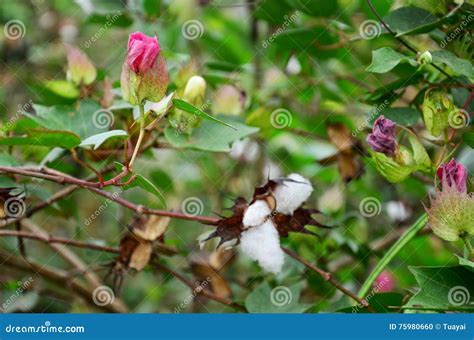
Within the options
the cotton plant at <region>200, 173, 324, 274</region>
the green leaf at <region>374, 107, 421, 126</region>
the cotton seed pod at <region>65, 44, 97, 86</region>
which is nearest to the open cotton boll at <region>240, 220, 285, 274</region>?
the cotton plant at <region>200, 173, 324, 274</region>

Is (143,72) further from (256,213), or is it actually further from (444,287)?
(444,287)

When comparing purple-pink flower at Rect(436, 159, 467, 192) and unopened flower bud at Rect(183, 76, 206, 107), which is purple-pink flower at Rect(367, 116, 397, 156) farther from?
unopened flower bud at Rect(183, 76, 206, 107)

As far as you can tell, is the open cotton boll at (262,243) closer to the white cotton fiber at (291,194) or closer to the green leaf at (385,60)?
the white cotton fiber at (291,194)

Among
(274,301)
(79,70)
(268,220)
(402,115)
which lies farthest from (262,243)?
(79,70)

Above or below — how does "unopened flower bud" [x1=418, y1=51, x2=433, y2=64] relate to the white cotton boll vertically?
above

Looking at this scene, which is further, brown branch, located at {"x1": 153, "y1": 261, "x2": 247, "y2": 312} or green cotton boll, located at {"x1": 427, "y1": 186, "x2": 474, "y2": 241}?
brown branch, located at {"x1": 153, "y1": 261, "x2": 247, "y2": 312}

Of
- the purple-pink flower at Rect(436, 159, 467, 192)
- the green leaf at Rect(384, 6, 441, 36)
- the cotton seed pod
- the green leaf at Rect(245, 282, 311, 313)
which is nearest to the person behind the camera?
the purple-pink flower at Rect(436, 159, 467, 192)
